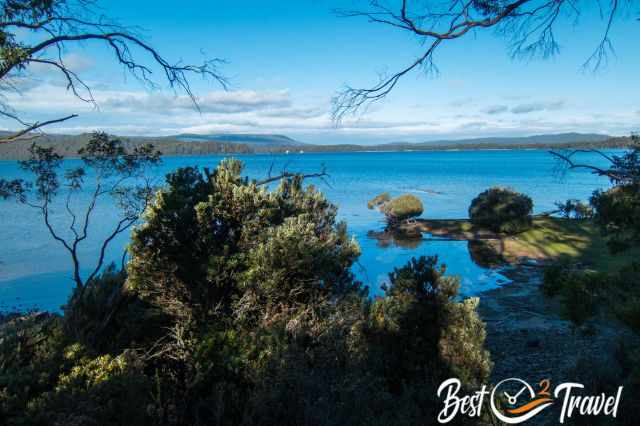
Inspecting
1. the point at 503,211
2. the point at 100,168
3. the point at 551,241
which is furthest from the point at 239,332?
the point at 503,211

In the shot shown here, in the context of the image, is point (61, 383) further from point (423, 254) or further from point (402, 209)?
point (402, 209)

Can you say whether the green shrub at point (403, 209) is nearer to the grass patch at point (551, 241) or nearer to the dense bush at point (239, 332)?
the grass patch at point (551, 241)

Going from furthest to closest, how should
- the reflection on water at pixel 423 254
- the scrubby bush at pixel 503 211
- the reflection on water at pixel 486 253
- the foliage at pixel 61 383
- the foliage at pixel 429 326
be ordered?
the scrubby bush at pixel 503 211, the reflection on water at pixel 486 253, the reflection on water at pixel 423 254, the foliage at pixel 429 326, the foliage at pixel 61 383

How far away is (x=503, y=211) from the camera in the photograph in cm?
3425

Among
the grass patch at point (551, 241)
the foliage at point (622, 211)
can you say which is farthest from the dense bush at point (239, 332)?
the grass patch at point (551, 241)

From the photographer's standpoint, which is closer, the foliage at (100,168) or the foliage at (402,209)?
the foliage at (100,168)

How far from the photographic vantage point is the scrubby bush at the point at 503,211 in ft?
110

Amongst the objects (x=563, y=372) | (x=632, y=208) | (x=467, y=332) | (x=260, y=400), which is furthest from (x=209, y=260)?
(x=563, y=372)

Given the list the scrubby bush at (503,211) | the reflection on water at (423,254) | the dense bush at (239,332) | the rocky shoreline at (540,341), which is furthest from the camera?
the scrubby bush at (503,211)

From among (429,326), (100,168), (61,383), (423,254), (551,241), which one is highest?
(100,168)

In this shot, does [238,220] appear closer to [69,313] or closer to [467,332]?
[69,313]

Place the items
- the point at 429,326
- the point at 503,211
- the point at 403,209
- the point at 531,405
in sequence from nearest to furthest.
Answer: the point at 531,405 < the point at 429,326 < the point at 503,211 < the point at 403,209

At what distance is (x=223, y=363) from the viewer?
23.6 ft

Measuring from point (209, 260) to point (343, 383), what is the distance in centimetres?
410
